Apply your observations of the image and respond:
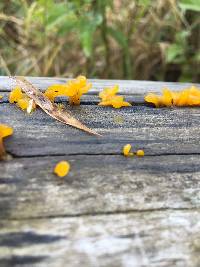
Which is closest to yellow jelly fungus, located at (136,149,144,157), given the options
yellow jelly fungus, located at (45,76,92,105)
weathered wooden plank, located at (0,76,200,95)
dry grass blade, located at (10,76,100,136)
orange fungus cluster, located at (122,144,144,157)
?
orange fungus cluster, located at (122,144,144,157)

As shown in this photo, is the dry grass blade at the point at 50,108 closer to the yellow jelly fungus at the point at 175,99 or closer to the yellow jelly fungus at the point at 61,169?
the yellow jelly fungus at the point at 61,169

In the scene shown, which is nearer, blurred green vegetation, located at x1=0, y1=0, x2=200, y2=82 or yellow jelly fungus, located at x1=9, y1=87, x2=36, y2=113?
yellow jelly fungus, located at x1=9, y1=87, x2=36, y2=113

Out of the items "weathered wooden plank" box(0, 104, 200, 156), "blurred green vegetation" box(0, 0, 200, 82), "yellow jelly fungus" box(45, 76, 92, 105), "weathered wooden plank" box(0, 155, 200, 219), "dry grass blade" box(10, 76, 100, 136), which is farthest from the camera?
"blurred green vegetation" box(0, 0, 200, 82)

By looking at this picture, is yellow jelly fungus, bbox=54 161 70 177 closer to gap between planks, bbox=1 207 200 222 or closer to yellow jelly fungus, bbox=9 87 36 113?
gap between planks, bbox=1 207 200 222

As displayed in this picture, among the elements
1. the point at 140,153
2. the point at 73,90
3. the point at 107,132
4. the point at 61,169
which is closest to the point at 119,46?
the point at 73,90

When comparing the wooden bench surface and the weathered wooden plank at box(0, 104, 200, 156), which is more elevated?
the weathered wooden plank at box(0, 104, 200, 156)

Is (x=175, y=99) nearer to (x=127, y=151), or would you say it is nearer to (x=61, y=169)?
(x=127, y=151)

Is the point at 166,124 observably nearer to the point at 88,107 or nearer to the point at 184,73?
the point at 88,107
